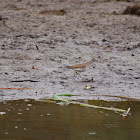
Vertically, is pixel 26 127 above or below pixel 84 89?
above

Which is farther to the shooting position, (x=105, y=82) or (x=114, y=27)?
(x=114, y=27)

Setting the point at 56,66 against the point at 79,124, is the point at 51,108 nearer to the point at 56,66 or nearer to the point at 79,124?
the point at 79,124

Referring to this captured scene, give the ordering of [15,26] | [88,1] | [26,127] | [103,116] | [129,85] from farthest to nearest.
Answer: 1. [88,1]
2. [15,26]
3. [129,85]
4. [103,116]
5. [26,127]

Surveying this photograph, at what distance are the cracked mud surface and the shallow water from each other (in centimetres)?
47

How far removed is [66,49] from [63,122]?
3195 mm

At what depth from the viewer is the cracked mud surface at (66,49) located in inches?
185

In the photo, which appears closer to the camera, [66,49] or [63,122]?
[63,122]

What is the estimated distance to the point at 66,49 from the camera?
6.33 m

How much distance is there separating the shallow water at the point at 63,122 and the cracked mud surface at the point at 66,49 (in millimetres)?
474

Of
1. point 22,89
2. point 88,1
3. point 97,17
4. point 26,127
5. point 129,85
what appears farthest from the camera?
point 88,1

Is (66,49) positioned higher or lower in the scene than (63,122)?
lower

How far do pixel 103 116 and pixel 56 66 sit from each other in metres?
2.15

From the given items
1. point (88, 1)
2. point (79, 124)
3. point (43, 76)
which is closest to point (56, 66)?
point (43, 76)

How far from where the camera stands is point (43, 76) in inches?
199
